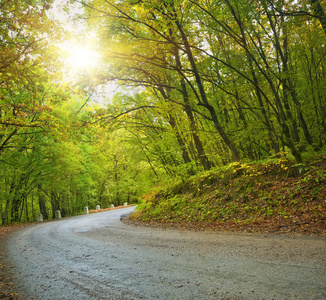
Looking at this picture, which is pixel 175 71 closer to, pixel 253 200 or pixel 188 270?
pixel 253 200

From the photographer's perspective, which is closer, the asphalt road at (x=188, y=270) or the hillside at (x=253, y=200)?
the asphalt road at (x=188, y=270)

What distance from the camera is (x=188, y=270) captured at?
3.34 meters

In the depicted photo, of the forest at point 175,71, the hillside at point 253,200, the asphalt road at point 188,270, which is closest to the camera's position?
the asphalt road at point 188,270

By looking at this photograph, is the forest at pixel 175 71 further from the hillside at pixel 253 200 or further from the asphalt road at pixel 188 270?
the asphalt road at pixel 188 270

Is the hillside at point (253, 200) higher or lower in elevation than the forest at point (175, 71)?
lower

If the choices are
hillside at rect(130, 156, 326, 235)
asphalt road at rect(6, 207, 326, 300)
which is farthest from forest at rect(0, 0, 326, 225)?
asphalt road at rect(6, 207, 326, 300)

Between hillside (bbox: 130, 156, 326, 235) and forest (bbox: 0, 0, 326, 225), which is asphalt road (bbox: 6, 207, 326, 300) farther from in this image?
forest (bbox: 0, 0, 326, 225)

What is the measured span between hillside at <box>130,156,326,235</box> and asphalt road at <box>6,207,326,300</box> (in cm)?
108

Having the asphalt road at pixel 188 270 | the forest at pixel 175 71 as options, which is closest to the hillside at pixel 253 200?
the forest at pixel 175 71

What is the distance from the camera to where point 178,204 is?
956 cm

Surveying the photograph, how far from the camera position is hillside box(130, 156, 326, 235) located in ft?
18.2

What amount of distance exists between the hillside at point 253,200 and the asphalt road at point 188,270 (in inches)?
42.3

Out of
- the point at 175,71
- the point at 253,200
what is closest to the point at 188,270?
the point at 253,200

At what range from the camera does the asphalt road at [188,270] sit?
2.58 meters
